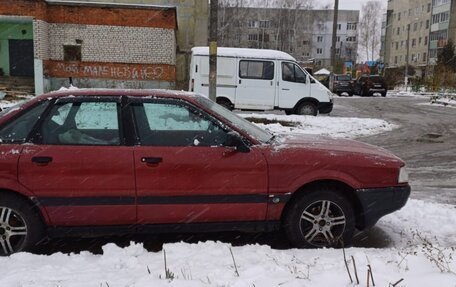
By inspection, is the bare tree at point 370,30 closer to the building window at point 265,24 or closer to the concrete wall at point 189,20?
the building window at point 265,24

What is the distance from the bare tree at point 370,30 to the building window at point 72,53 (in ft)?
264

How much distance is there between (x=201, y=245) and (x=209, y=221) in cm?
26

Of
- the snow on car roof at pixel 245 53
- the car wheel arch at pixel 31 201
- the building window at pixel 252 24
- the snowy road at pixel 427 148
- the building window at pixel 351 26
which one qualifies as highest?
the building window at pixel 351 26

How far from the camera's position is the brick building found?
21562 mm

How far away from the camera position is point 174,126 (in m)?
4.61

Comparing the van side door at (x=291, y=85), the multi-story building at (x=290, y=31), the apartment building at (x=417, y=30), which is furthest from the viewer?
the multi-story building at (x=290, y=31)

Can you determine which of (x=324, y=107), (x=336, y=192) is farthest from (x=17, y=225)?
(x=324, y=107)

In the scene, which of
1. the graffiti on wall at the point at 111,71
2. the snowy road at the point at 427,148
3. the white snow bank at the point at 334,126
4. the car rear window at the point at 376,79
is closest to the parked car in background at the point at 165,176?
the snowy road at the point at 427,148

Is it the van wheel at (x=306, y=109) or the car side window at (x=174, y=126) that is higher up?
the car side window at (x=174, y=126)

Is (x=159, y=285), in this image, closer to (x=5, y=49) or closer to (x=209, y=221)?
(x=209, y=221)

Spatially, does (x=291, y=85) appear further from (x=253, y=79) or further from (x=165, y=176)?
(x=165, y=176)

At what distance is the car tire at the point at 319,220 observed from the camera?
4496 millimetres

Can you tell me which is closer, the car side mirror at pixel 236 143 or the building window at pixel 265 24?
the car side mirror at pixel 236 143

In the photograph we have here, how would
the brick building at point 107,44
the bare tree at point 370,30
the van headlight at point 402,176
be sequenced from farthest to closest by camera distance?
the bare tree at point 370,30 → the brick building at point 107,44 → the van headlight at point 402,176
